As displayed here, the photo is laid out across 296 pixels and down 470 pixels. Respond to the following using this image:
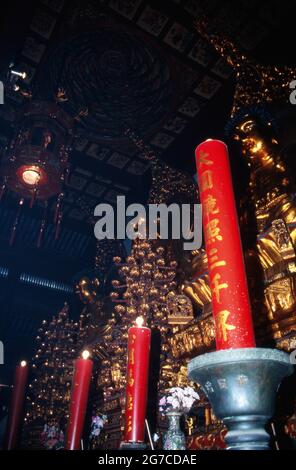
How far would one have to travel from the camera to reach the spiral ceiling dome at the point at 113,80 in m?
4.20

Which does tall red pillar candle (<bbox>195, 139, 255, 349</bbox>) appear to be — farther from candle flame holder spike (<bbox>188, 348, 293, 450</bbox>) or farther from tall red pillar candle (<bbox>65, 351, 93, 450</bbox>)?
tall red pillar candle (<bbox>65, 351, 93, 450</bbox>)

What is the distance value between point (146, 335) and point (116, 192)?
4465 millimetres

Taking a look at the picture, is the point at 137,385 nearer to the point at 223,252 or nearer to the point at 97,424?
the point at 223,252

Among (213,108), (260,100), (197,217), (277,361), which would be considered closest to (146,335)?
(277,361)

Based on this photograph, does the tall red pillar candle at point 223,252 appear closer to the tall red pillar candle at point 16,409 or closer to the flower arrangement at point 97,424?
the flower arrangement at point 97,424

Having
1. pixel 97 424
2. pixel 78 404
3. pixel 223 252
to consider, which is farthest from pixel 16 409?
pixel 223 252

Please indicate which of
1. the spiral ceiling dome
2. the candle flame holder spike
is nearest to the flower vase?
the candle flame holder spike

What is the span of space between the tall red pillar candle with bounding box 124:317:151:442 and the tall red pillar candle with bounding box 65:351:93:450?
64 centimetres

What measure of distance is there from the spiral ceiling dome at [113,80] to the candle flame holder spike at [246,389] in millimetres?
4088

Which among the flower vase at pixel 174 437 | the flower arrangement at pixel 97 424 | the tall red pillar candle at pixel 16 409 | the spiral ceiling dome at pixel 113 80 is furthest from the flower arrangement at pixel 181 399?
the spiral ceiling dome at pixel 113 80

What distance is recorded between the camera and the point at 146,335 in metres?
2.02

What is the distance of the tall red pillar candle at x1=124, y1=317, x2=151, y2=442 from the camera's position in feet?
5.62

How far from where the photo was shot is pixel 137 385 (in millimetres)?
1861
